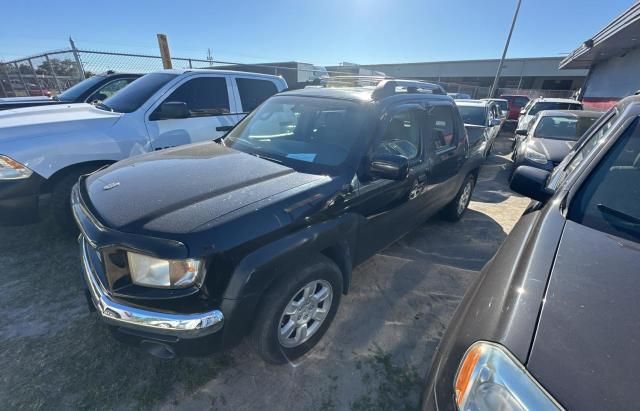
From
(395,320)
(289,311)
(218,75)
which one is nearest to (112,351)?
(289,311)

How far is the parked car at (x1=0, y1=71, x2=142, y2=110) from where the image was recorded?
18.4 ft

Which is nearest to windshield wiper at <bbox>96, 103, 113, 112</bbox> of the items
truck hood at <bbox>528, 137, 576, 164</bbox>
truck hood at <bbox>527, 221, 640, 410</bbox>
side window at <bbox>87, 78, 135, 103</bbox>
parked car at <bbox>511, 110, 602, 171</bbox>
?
side window at <bbox>87, 78, 135, 103</bbox>

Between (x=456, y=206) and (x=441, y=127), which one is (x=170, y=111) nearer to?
(x=441, y=127)

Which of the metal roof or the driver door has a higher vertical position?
the metal roof

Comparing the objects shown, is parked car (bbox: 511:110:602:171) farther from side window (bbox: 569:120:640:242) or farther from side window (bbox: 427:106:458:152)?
side window (bbox: 569:120:640:242)

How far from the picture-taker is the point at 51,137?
2930 mm

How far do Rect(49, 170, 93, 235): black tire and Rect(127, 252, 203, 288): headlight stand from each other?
236 cm

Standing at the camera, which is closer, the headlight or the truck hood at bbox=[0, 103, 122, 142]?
the headlight

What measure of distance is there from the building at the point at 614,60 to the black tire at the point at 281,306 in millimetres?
11011

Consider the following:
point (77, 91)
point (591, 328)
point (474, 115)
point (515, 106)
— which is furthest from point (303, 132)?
point (515, 106)

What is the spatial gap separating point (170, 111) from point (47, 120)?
4.02 ft

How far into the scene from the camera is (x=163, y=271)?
4.91 ft

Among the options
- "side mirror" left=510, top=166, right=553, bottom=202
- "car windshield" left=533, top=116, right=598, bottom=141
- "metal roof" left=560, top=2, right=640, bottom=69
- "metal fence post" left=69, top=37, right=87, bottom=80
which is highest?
"metal roof" left=560, top=2, right=640, bottom=69

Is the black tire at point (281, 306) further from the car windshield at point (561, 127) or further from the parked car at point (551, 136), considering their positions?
the car windshield at point (561, 127)
